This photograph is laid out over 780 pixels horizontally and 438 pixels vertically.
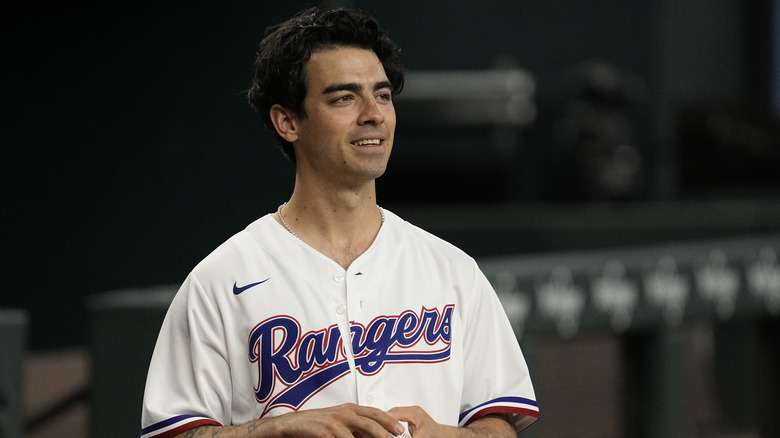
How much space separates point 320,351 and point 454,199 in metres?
7.70

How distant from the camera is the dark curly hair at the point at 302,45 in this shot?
1810 millimetres

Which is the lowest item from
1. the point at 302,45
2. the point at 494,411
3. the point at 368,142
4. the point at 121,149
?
the point at 494,411

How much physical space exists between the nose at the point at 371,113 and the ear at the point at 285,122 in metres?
0.12

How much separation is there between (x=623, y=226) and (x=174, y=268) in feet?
9.78

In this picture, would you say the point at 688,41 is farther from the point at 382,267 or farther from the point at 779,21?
the point at 382,267

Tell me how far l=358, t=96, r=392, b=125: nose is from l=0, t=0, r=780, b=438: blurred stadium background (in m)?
1.26

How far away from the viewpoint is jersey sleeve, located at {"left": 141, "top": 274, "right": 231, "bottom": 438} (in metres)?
1.78

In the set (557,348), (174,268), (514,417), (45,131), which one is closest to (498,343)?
(514,417)

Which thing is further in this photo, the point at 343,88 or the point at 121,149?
the point at 121,149

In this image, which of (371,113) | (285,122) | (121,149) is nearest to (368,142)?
(371,113)

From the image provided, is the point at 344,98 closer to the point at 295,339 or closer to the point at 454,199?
the point at 295,339

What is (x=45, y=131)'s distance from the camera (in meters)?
6.26

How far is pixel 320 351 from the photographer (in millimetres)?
1788

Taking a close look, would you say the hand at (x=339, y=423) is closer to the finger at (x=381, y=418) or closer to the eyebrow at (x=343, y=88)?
the finger at (x=381, y=418)
